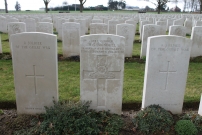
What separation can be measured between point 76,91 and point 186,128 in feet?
8.28

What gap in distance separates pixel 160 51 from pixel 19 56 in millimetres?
2493

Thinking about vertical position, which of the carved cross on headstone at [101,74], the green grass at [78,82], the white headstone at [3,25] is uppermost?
the white headstone at [3,25]

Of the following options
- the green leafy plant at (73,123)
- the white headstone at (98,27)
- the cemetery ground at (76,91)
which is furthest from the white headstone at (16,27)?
the green leafy plant at (73,123)

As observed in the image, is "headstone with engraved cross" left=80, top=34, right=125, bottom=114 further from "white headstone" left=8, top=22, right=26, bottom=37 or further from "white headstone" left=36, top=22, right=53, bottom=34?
"white headstone" left=36, top=22, right=53, bottom=34

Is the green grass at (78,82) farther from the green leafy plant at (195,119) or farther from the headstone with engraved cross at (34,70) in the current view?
the green leafy plant at (195,119)

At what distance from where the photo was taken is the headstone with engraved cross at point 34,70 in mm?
3549

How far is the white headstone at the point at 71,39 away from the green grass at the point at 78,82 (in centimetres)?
67

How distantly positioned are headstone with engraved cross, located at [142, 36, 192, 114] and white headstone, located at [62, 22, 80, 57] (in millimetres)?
4283

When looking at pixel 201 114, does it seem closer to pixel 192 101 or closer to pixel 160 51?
pixel 192 101

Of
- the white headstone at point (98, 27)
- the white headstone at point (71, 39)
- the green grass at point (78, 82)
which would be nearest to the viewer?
the green grass at point (78, 82)

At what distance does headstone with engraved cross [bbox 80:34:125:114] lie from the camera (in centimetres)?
358

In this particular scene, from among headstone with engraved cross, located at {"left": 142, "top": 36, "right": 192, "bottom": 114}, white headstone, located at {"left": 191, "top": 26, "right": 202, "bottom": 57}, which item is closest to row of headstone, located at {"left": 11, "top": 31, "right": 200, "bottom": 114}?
headstone with engraved cross, located at {"left": 142, "top": 36, "right": 192, "bottom": 114}

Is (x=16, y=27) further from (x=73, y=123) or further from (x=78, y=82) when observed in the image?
(x=73, y=123)

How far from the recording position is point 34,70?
146 inches
